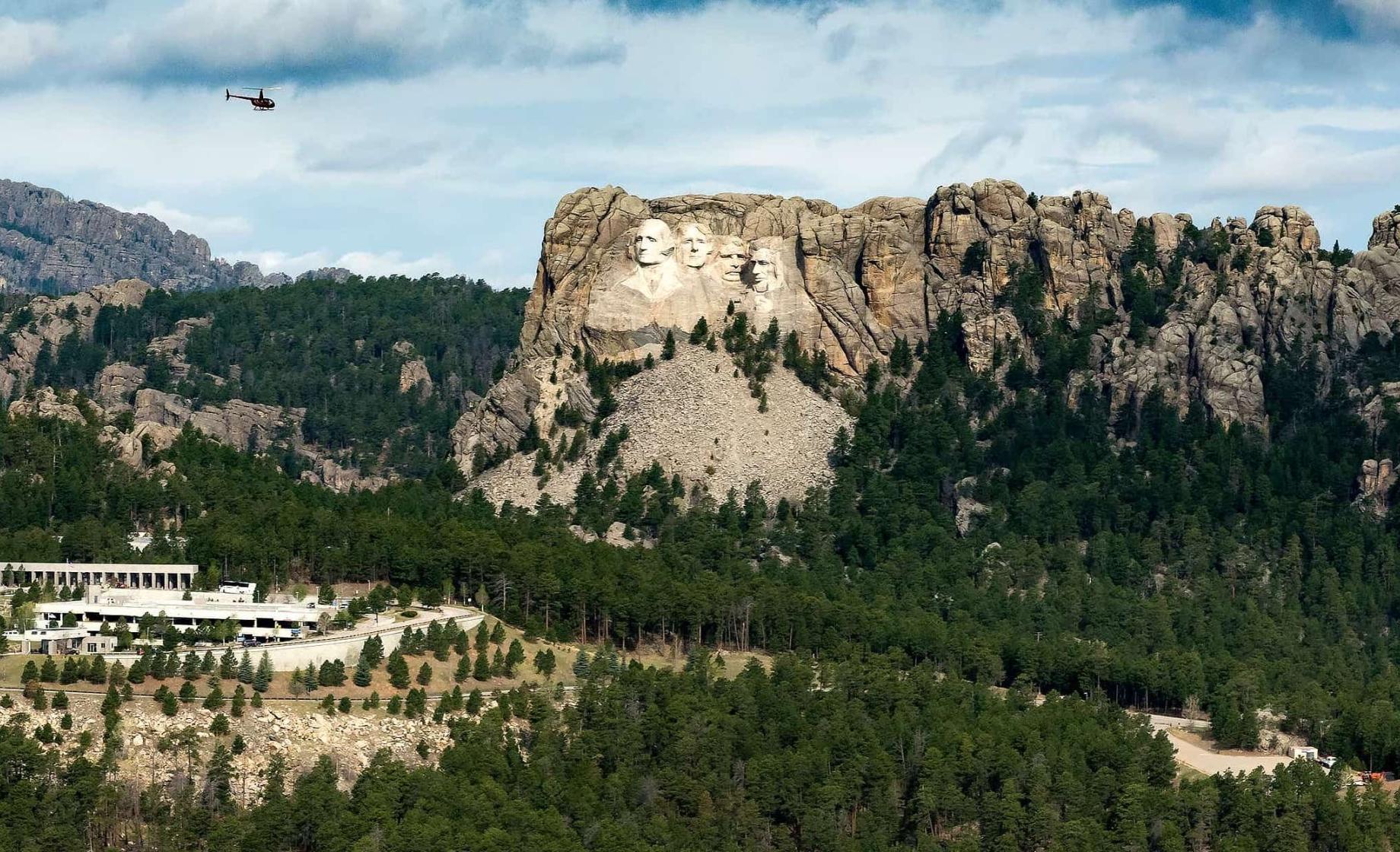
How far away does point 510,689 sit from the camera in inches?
6934

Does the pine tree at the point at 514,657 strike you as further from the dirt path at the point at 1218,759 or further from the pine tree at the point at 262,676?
the dirt path at the point at 1218,759

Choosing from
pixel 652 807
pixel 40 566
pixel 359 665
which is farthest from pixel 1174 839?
pixel 40 566

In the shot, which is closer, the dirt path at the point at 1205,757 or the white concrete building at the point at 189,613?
the dirt path at the point at 1205,757

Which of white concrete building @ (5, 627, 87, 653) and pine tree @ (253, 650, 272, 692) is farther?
white concrete building @ (5, 627, 87, 653)

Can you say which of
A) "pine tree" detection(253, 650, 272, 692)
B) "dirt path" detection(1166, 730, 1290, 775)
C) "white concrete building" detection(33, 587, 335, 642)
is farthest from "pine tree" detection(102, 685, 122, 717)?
"dirt path" detection(1166, 730, 1290, 775)

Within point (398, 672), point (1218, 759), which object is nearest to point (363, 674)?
point (398, 672)

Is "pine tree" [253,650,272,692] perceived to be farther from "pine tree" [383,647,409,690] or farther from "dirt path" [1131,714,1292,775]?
"dirt path" [1131,714,1292,775]

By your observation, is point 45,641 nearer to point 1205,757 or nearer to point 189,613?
point 189,613

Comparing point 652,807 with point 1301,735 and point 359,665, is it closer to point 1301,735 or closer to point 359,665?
point 359,665

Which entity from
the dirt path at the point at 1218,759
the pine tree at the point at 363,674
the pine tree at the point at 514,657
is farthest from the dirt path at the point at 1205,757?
the pine tree at the point at 363,674

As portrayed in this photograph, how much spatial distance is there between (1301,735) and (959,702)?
25.8 metres

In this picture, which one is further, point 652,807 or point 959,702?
point 959,702

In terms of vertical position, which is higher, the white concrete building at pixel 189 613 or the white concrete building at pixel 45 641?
the white concrete building at pixel 189 613

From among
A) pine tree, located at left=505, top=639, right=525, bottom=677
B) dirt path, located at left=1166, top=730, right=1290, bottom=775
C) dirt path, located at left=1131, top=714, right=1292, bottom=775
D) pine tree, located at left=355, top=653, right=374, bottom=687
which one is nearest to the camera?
pine tree, located at left=355, top=653, right=374, bottom=687
